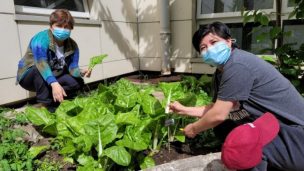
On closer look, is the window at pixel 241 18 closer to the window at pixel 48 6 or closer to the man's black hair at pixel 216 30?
the window at pixel 48 6

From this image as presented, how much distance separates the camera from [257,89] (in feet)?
5.85

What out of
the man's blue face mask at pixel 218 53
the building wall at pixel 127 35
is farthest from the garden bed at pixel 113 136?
the building wall at pixel 127 35

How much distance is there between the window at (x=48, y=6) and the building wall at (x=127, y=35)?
0.41 ft

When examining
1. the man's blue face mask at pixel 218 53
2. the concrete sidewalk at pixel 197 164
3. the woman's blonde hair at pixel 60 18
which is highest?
the woman's blonde hair at pixel 60 18

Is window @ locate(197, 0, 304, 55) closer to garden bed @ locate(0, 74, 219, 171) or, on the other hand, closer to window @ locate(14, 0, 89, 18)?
window @ locate(14, 0, 89, 18)

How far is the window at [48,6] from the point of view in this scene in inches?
139

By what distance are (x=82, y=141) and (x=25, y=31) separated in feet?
6.32

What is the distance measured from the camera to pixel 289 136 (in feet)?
5.78

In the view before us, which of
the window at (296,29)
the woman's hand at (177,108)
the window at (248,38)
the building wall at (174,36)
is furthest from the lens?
the building wall at (174,36)

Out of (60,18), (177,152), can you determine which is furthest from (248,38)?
(60,18)

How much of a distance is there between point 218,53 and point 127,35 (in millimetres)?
3601

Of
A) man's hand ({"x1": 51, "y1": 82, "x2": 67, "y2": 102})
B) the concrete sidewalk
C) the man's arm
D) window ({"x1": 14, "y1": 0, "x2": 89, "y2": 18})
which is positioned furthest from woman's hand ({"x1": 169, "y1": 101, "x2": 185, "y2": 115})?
window ({"x1": 14, "y1": 0, "x2": 89, "y2": 18})

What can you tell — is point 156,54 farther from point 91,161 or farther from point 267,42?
point 91,161

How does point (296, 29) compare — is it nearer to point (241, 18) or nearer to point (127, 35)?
point (241, 18)
